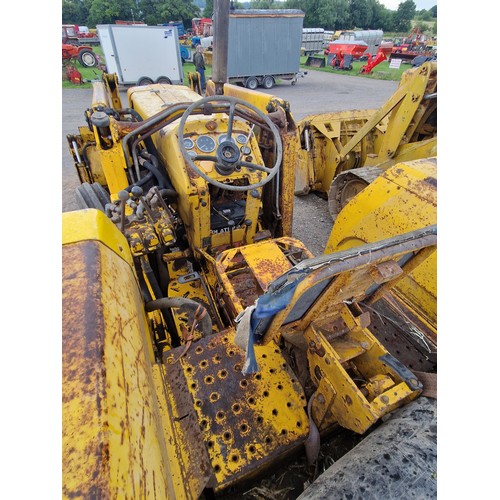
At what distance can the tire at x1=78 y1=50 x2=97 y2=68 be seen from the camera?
57.6 ft

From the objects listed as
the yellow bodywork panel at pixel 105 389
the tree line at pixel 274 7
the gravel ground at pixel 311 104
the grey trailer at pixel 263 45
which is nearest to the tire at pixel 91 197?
the gravel ground at pixel 311 104

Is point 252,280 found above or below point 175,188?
below

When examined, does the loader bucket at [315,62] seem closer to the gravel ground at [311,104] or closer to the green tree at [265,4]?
the gravel ground at [311,104]

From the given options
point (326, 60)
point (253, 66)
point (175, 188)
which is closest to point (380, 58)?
point (326, 60)

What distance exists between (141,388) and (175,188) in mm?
2115

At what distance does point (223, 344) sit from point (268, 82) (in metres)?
17.4

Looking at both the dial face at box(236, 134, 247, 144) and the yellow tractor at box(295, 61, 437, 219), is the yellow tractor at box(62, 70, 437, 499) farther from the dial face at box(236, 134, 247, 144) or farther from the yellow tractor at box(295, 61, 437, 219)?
the yellow tractor at box(295, 61, 437, 219)

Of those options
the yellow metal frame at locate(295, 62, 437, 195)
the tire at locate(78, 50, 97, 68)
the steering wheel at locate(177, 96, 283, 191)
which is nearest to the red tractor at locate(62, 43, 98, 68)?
the tire at locate(78, 50, 97, 68)

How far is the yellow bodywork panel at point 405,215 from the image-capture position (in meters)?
2.27

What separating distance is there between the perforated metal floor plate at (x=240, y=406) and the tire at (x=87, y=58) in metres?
21.0

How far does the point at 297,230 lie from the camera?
508 cm

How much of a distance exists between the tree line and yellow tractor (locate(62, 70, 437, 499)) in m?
28.1

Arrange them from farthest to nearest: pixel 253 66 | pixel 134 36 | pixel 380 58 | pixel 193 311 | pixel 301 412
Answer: pixel 380 58 < pixel 253 66 < pixel 134 36 < pixel 193 311 < pixel 301 412

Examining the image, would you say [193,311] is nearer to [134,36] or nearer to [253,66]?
[134,36]
